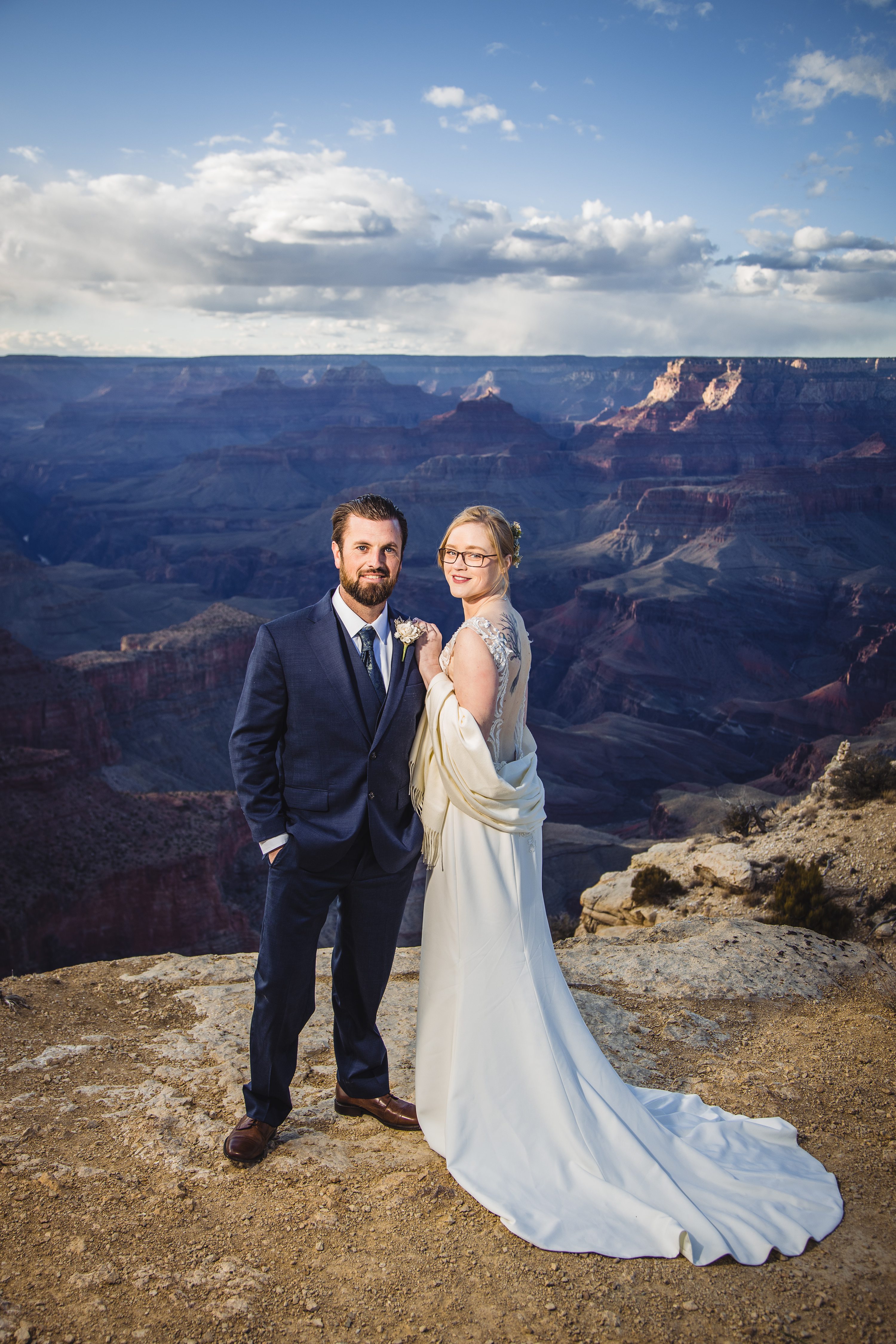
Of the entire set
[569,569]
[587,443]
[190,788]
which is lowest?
[190,788]

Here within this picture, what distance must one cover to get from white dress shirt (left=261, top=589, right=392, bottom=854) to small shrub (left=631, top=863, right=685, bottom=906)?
25.4 feet

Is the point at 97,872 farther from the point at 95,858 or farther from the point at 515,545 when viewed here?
the point at 515,545

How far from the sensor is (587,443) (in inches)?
4552

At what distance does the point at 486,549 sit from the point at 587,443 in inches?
4653

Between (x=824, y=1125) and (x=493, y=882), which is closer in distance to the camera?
(x=493, y=882)

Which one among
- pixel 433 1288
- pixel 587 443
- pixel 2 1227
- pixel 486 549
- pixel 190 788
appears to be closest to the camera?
pixel 433 1288

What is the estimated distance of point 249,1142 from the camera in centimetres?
356

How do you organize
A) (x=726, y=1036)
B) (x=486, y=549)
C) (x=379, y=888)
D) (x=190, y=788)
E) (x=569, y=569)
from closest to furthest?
1. (x=486, y=549)
2. (x=379, y=888)
3. (x=726, y=1036)
4. (x=190, y=788)
5. (x=569, y=569)

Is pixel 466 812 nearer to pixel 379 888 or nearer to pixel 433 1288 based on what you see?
pixel 379 888

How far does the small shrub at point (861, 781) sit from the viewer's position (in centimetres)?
1120

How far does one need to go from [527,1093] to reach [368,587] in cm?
224

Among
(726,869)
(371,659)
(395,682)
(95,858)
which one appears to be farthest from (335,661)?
(95,858)

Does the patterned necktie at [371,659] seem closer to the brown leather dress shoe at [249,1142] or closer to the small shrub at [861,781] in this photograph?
the brown leather dress shoe at [249,1142]

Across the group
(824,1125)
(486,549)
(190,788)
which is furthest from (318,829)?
(190,788)
